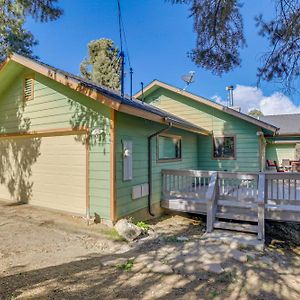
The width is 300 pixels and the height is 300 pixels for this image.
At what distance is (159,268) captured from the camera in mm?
4129

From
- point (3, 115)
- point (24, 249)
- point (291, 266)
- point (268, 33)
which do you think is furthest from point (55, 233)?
point (268, 33)

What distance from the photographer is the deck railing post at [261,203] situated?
6.00 m

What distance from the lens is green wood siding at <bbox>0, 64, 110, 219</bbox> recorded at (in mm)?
6496

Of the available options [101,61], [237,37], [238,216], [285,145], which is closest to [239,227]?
[238,216]

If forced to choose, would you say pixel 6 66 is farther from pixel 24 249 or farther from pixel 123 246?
pixel 123 246

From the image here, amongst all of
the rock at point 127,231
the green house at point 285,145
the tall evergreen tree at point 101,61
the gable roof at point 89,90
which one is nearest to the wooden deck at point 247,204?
the rock at point 127,231

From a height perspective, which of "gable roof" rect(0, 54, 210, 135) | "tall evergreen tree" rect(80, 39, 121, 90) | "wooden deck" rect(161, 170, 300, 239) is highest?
"tall evergreen tree" rect(80, 39, 121, 90)

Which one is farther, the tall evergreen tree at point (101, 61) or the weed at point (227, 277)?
the tall evergreen tree at point (101, 61)

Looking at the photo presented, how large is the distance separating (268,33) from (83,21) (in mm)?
5293

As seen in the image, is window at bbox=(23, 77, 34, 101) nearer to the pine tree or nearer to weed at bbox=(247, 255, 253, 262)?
the pine tree

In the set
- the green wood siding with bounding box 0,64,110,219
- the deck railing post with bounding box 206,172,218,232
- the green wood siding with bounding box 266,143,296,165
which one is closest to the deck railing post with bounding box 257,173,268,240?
the deck railing post with bounding box 206,172,218,232

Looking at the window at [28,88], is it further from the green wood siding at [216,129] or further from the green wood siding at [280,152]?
the green wood siding at [280,152]

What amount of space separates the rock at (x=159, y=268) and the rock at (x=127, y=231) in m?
1.44

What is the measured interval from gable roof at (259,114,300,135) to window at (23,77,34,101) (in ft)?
45.5
